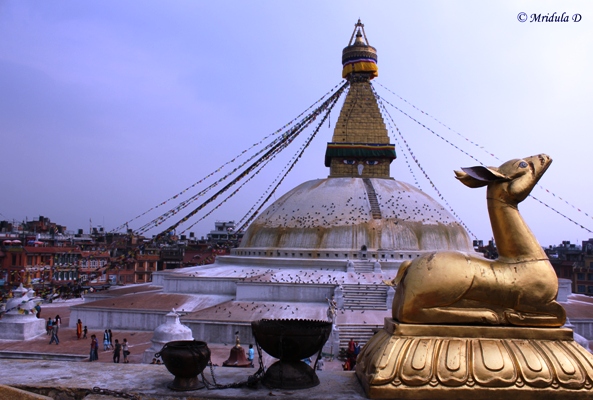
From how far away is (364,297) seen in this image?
546 inches

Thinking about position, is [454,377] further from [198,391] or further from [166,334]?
[166,334]

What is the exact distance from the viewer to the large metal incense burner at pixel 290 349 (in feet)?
13.8

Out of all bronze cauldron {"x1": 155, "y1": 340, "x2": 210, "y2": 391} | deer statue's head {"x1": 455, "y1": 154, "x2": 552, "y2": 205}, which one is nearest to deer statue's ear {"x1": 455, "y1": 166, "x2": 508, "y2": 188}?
deer statue's head {"x1": 455, "y1": 154, "x2": 552, "y2": 205}

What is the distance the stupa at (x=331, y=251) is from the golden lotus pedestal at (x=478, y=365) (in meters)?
7.61

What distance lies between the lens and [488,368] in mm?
3816

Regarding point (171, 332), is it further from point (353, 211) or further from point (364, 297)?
point (353, 211)

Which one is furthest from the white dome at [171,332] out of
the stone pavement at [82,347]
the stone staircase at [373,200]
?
the stone staircase at [373,200]

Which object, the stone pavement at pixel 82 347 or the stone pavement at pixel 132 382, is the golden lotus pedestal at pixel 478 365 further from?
the stone pavement at pixel 82 347

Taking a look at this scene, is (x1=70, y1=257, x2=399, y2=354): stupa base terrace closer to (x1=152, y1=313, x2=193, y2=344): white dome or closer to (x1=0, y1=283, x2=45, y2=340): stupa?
(x1=0, y1=283, x2=45, y2=340): stupa

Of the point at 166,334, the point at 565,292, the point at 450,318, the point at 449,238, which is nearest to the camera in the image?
the point at 450,318

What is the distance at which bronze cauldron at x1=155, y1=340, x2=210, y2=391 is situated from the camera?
4.19m

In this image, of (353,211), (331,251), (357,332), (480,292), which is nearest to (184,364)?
(480,292)

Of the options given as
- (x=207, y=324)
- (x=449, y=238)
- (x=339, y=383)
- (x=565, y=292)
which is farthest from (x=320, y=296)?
(x=339, y=383)

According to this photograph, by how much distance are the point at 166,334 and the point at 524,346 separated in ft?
25.5
